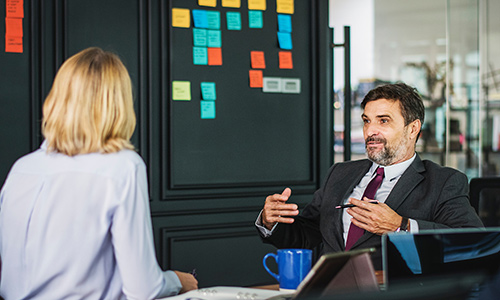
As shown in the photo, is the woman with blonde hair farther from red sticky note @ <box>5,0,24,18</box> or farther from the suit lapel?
red sticky note @ <box>5,0,24,18</box>

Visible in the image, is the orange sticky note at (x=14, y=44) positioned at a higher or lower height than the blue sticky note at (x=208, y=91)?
higher

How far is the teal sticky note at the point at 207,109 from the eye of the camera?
3.32 metres

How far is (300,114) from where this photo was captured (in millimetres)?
3590

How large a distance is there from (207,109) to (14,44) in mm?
1061

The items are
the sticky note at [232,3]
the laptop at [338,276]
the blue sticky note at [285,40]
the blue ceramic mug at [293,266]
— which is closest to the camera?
the laptop at [338,276]

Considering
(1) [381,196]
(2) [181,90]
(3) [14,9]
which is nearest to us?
(1) [381,196]

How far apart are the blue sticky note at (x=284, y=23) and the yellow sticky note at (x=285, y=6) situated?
0.03 meters

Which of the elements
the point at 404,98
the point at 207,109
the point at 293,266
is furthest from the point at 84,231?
the point at 207,109

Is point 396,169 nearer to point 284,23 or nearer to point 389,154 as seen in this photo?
point 389,154

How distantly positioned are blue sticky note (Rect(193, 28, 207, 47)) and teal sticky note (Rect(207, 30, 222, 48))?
1.0 inches

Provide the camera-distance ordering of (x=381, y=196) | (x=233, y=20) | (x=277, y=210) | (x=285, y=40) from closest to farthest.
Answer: (x=277, y=210) → (x=381, y=196) → (x=233, y=20) → (x=285, y=40)

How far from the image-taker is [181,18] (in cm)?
328

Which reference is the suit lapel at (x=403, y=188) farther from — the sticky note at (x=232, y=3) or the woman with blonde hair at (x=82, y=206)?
the sticky note at (x=232, y=3)

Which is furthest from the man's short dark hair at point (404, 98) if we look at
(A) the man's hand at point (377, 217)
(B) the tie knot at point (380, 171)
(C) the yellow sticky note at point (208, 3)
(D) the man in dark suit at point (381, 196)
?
(C) the yellow sticky note at point (208, 3)
